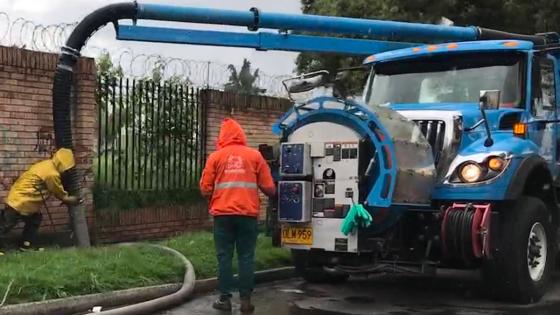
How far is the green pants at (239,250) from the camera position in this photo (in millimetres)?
6965

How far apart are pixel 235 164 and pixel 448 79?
113 inches

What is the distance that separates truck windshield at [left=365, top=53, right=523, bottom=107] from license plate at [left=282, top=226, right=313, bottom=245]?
226cm

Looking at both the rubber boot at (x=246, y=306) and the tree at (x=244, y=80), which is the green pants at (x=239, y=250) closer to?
the rubber boot at (x=246, y=306)

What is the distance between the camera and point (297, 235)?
7.16 m

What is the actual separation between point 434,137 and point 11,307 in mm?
4252

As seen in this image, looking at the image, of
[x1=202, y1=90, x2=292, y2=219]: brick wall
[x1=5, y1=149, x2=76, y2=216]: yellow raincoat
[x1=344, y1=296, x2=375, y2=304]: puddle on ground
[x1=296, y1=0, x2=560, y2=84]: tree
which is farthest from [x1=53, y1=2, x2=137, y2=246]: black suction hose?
[x1=296, y1=0, x2=560, y2=84]: tree

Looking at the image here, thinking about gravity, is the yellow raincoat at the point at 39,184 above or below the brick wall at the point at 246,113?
below

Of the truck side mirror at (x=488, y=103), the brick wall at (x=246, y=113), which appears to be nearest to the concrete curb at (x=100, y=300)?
the truck side mirror at (x=488, y=103)

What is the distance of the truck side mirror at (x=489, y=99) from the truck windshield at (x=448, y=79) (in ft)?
1.57

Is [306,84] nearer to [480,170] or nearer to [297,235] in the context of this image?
[297,235]

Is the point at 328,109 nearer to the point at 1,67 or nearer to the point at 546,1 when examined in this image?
the point at 1,67

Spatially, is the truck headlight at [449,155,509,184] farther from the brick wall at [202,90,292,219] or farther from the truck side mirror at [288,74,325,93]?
the brick wall at [202,90,292,219]

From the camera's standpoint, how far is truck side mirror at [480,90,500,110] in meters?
7.27

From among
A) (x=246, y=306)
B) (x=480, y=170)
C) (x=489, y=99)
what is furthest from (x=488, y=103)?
(x=246, y=306)
